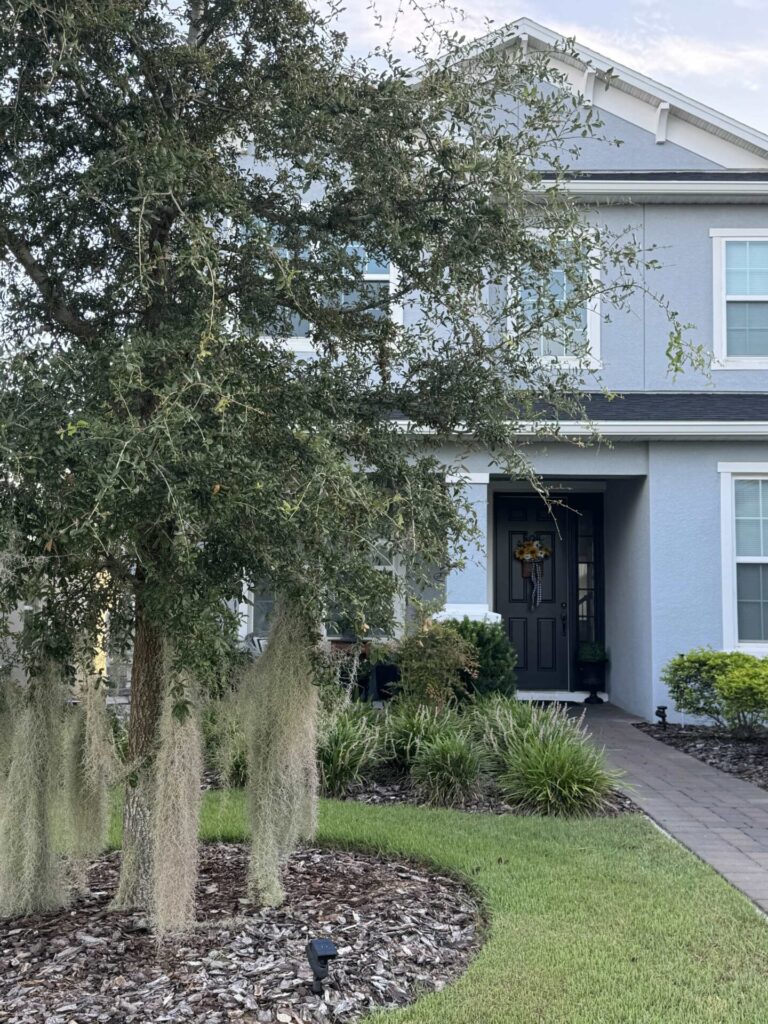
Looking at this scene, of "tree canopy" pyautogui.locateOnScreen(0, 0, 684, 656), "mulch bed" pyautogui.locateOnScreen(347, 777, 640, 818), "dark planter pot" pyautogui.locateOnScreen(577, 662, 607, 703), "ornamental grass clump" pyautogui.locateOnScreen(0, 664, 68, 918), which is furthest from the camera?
"dark planter pot" pyautogui.locateOnScreen(577, 662, 607, 703)

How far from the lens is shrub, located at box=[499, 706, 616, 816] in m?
6.73

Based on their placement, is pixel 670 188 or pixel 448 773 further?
pixel 670 188

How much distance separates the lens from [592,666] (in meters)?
13.2

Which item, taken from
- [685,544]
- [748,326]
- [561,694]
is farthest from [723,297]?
[561,694]

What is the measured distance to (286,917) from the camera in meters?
4.60

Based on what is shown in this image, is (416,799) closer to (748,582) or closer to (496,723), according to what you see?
(496,723)

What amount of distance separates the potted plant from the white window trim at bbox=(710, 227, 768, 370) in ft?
13.4

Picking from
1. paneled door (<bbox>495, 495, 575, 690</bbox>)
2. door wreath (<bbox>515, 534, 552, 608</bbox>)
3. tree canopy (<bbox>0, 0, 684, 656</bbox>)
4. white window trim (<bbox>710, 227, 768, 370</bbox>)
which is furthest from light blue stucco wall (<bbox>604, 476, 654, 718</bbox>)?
tree canopy (<bbox>0, 0, 684, 656</bbox>)

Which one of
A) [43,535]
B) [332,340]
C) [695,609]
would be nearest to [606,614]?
[695,609]

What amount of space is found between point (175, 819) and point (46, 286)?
2.40 meters

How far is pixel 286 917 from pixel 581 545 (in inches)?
379

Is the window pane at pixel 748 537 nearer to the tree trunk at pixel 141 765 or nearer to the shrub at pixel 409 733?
the shrub at pixel 409 733

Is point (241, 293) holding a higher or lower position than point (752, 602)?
higher

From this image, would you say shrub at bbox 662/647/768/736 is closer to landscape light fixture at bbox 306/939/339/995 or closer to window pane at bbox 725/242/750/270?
window pane at bbox 725/242/750/270
